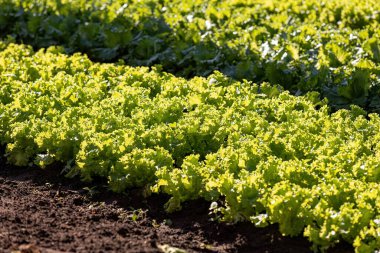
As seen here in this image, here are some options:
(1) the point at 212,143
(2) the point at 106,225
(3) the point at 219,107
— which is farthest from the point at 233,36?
(2) the point at 106,225

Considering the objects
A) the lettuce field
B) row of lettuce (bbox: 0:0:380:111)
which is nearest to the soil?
the lettuce field

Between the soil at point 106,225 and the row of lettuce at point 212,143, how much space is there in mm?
113

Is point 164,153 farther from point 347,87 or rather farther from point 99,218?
point 347,87

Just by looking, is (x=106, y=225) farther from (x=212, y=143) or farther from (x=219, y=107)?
(x=219, y=107)

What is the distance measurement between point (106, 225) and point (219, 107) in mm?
1980

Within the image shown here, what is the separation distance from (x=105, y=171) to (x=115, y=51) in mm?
4166

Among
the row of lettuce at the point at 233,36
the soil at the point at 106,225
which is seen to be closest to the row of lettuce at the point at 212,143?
the soil at the point at 106,225

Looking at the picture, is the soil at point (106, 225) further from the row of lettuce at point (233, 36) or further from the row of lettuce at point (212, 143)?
the row of lettuce at point (233, 36)

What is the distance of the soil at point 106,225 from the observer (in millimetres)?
5742

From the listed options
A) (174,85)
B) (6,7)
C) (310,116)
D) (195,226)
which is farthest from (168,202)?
(6,7)

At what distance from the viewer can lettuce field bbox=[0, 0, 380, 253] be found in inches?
234

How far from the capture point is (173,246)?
581 centimetres

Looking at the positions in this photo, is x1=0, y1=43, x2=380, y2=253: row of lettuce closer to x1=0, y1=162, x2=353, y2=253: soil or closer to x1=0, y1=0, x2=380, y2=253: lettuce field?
x1=0, y1=0, x2=380, y2=253: lettuce field

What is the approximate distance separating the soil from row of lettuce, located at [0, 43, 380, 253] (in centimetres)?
11
